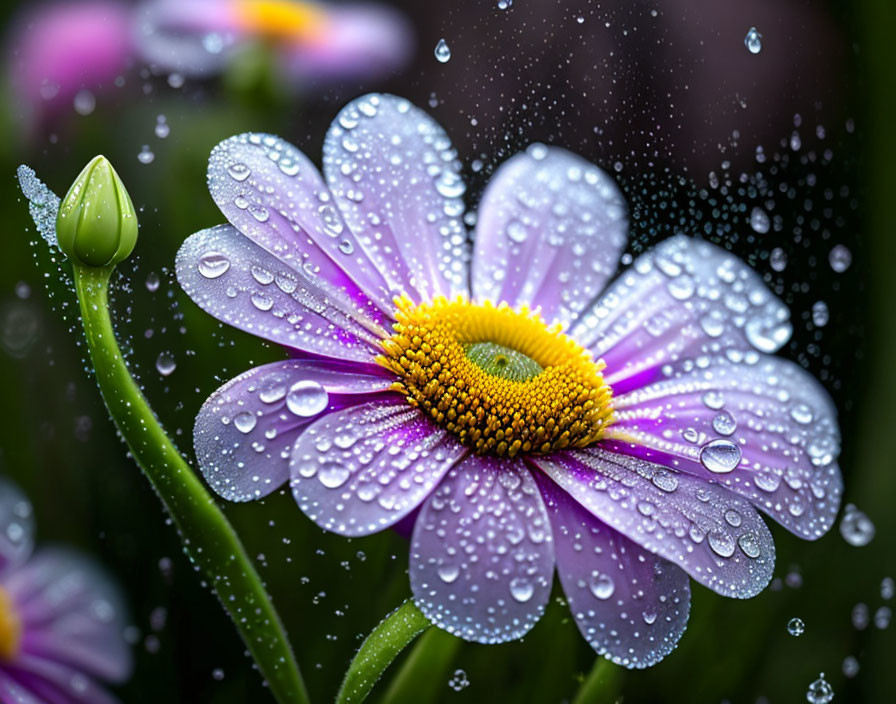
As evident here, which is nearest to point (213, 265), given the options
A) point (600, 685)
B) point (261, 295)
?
point (261, 295)

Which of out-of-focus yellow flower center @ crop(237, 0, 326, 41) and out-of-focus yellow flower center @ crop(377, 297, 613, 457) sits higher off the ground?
out-of-focus yellow flower center @ crop(237, 0, 326, 41)

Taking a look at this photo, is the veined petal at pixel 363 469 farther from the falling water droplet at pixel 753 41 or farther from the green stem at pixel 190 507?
the falling water droplet at pixel 753 41

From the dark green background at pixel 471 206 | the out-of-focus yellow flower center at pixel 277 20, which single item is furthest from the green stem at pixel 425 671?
the out-of-focus yellow flower center at pixel 277 20

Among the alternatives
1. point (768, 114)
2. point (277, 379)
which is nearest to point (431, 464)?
point (277, 379)

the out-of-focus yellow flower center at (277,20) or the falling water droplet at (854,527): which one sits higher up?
the out-of-focus yellow flower center at (277,20)

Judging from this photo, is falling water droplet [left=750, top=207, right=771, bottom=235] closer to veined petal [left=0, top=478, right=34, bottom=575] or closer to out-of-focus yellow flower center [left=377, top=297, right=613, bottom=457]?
out-of-focus yellow flower center [left=377, top=297, right=613, bottom=457]

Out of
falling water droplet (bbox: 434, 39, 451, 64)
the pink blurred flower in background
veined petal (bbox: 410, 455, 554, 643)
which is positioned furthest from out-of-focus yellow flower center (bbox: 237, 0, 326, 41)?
veined petal (bbox: 410, 455, 554, 643)
